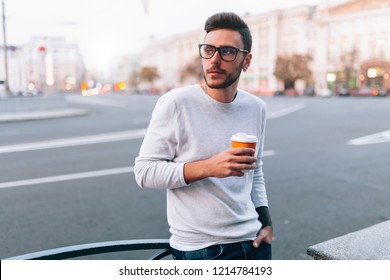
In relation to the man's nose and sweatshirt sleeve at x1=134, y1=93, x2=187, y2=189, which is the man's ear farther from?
sweatshirt sleeve at x1=134, y1=93, x2=187, y2=189

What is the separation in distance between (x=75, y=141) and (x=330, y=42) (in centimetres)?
5116

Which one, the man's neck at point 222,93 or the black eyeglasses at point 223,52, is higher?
the black eyeglasses at point 223,52

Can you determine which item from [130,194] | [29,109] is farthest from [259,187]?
[29,109]

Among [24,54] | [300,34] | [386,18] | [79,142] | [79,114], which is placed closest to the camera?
[79,142]

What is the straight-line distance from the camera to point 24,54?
34344 mm

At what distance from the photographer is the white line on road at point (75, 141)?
10.3 metres

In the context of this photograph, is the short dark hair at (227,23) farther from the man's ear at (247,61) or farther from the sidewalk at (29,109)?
the sidewalk at (29,109)

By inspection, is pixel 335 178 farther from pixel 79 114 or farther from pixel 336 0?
pixel 336 0

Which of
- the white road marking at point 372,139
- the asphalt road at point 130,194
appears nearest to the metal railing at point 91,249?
the asphalt road at point 130,194

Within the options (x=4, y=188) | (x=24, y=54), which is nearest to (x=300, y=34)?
(x=24, y=54)

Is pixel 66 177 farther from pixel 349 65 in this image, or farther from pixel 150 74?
pixel 150 74

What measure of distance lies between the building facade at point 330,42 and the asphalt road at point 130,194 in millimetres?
42797

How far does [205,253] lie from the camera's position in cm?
173
